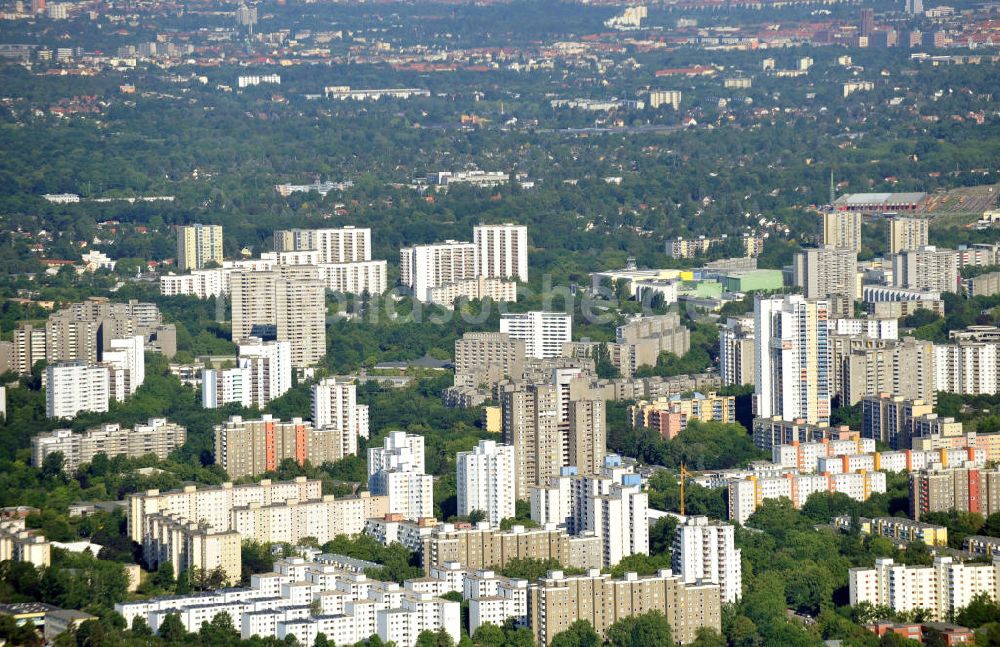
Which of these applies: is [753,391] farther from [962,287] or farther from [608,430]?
[962,287]

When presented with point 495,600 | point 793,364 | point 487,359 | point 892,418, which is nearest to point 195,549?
point 495,600

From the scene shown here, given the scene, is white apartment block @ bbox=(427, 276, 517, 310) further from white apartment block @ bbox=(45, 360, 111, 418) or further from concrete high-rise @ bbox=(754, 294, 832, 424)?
concrete high-rise @ bbox=(754, 294, 832, 424)

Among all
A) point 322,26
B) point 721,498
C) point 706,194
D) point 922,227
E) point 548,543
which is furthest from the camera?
point 322,26

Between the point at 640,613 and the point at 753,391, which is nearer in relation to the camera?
the point at 640,613

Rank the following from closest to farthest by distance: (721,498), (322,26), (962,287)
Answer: (721,498)
(962,287)
(322,26)

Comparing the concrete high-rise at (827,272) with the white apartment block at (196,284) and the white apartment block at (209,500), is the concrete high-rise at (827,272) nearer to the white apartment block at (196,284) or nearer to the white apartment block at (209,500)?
the white apartment block at (196,284)

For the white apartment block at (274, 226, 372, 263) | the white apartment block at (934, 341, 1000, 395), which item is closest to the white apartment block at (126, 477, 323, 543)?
the white apartment block at (934, 341, 1000, 395)

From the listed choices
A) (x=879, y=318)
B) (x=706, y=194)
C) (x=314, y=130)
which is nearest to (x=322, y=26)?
(x=314, y=130)
